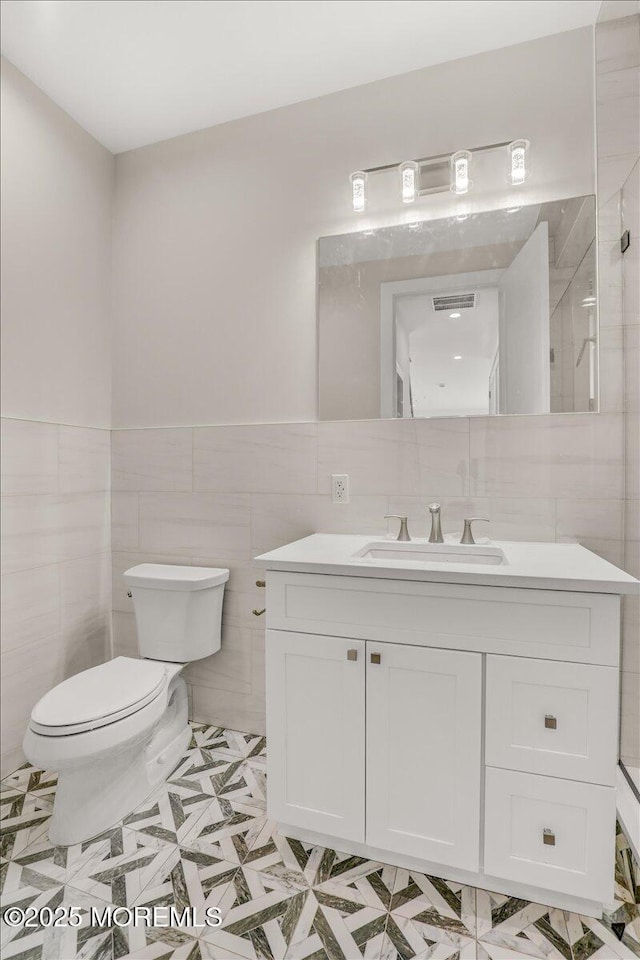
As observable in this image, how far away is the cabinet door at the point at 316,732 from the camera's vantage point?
1.34 metres

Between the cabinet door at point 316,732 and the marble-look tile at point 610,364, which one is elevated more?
the marble-look tile at point 610,364

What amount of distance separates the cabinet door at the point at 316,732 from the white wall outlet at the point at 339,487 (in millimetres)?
626

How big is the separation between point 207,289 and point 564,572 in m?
1.72

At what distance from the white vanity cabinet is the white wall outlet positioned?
560mm

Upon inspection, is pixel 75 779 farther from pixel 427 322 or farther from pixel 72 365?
pixel 427 322

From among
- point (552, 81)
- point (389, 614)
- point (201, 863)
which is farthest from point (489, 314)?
point (201, 863)

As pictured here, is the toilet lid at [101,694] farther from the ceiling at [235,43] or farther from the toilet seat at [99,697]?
the ceiling at [235,43]

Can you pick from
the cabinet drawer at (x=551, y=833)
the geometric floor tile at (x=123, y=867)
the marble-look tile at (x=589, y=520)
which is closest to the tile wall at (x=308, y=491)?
the marble-look tile at (x=589, y=520)

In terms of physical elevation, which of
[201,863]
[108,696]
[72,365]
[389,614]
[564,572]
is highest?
[72,365]

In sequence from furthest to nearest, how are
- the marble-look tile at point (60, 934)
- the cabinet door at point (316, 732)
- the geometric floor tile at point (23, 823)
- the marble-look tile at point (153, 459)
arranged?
the marble-look tile at point (153, 459), the geometric floor tile at point (23, 823), the cabinet door at point (316, 732), the marble-look tile at point (60, 934)

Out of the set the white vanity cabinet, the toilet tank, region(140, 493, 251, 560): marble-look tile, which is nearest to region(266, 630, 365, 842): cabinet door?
the white vanity cabinet

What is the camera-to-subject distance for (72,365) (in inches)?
80.9

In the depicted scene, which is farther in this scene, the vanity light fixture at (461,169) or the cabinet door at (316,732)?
the vanity light fixture at (461,169)

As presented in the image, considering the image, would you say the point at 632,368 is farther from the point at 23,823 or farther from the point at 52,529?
the point at 23,823
